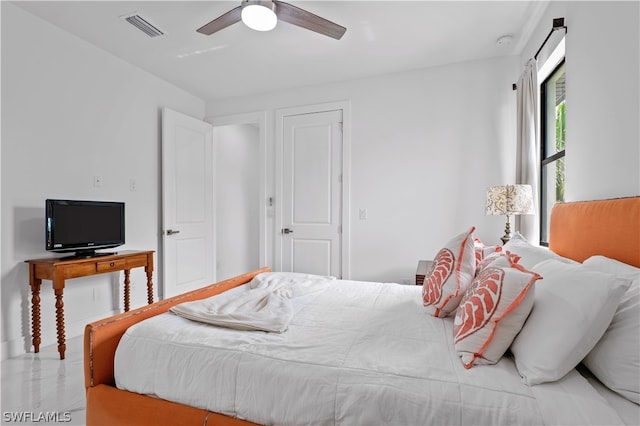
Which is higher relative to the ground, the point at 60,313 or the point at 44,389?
the point at 60,313

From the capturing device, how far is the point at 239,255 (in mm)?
Result: 5125

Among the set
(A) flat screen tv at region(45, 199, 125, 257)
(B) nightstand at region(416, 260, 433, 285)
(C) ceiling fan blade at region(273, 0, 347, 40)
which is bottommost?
(B) nightstand at region(416, 260, 433, 285)

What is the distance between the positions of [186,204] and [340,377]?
11.2ft

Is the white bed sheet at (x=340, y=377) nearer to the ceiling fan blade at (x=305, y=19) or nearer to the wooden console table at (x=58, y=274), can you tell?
the wooden console table at (x=58, y=274)

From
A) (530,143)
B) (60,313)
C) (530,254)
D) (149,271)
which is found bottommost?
(60,313)

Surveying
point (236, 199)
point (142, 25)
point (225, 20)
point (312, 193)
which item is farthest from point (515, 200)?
point (236, 199)

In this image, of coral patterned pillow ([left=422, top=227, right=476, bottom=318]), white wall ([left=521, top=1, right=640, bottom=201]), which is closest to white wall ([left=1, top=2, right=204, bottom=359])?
coral patterned pillow ([left=422, top=227, right=476, bottom=318])

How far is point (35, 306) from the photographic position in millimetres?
2387

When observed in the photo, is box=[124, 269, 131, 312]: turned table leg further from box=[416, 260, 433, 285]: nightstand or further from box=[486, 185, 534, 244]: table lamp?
box=[486, 185, 534, 244]: table lamp

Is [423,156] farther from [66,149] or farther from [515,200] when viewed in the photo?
[66,149]

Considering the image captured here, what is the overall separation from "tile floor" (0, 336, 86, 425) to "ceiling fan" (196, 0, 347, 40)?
8.16 ft

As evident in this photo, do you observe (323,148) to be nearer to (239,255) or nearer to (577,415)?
(239,255)

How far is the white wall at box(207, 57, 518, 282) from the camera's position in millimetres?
3125

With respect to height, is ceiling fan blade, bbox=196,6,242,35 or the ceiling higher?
the ceiling
